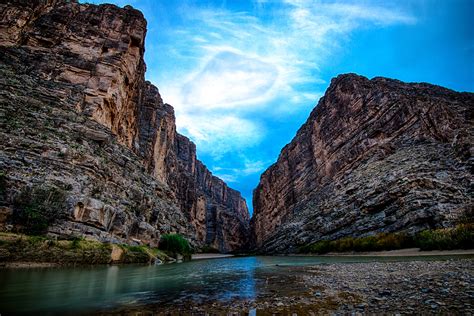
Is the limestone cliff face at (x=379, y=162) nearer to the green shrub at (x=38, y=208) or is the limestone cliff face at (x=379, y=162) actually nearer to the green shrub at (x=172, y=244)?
the green shrub at (x=172, y=244)

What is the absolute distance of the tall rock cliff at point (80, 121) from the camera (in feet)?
80.8

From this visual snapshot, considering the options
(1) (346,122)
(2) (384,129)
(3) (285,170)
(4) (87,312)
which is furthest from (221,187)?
(4) (87,312)

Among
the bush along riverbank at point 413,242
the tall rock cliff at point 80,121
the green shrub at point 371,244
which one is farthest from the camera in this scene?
the green shrub at point 371,244

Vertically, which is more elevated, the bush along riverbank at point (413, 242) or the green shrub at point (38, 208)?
the green shrub at point (38, 208)

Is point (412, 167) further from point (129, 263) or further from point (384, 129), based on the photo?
point (129, 263)

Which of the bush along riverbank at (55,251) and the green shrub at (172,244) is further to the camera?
the green shrub at (172,244)

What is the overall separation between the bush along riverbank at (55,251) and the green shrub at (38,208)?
1.68 m

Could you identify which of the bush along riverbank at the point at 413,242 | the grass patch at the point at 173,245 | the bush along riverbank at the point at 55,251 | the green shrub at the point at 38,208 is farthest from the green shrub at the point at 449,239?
the green shrub at the point at 38,208

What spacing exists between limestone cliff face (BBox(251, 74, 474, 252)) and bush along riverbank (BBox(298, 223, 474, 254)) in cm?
261

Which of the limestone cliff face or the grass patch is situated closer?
the limestone cliff face

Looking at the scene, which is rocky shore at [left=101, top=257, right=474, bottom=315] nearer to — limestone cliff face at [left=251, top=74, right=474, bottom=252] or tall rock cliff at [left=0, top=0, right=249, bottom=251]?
tall rock cliff at [left=0, top=0, right=249, bottom=251]

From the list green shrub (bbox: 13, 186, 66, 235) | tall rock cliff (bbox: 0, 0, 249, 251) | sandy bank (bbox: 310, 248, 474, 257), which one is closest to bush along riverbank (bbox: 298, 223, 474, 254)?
sandy bank (bbox: 310, 248, 474, 257)

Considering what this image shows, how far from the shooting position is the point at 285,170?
318 feet

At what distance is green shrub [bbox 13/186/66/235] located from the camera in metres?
20.2
